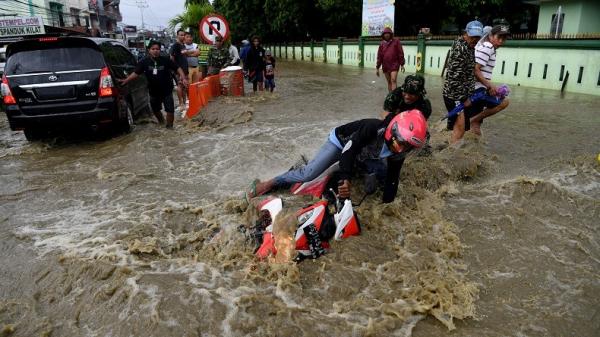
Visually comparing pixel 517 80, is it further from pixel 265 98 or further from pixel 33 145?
pixel 33 145

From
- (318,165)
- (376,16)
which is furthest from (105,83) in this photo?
(376,16)

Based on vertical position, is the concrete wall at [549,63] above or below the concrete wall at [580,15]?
below

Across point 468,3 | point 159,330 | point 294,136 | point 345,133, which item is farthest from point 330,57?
point 159,330

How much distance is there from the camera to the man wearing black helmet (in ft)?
14.6

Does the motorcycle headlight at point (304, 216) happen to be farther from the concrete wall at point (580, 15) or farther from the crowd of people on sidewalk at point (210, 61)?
the concrete wall at point (580, 15)

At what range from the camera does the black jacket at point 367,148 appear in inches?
154

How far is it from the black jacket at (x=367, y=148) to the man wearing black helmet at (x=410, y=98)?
0.47m

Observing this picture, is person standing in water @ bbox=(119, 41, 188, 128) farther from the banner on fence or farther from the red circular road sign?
the banner on fence

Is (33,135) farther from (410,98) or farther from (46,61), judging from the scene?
(410,98)

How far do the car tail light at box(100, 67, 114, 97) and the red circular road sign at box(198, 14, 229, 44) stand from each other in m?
4.75

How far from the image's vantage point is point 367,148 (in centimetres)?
428

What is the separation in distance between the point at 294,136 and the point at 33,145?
14.5 feet

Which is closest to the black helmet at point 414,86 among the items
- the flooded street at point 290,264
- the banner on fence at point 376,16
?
the flooded street at point 290,264

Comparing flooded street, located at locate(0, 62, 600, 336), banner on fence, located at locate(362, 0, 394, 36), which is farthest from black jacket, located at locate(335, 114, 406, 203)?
banner on fence, located at locate(362, 0, 394, 36)
